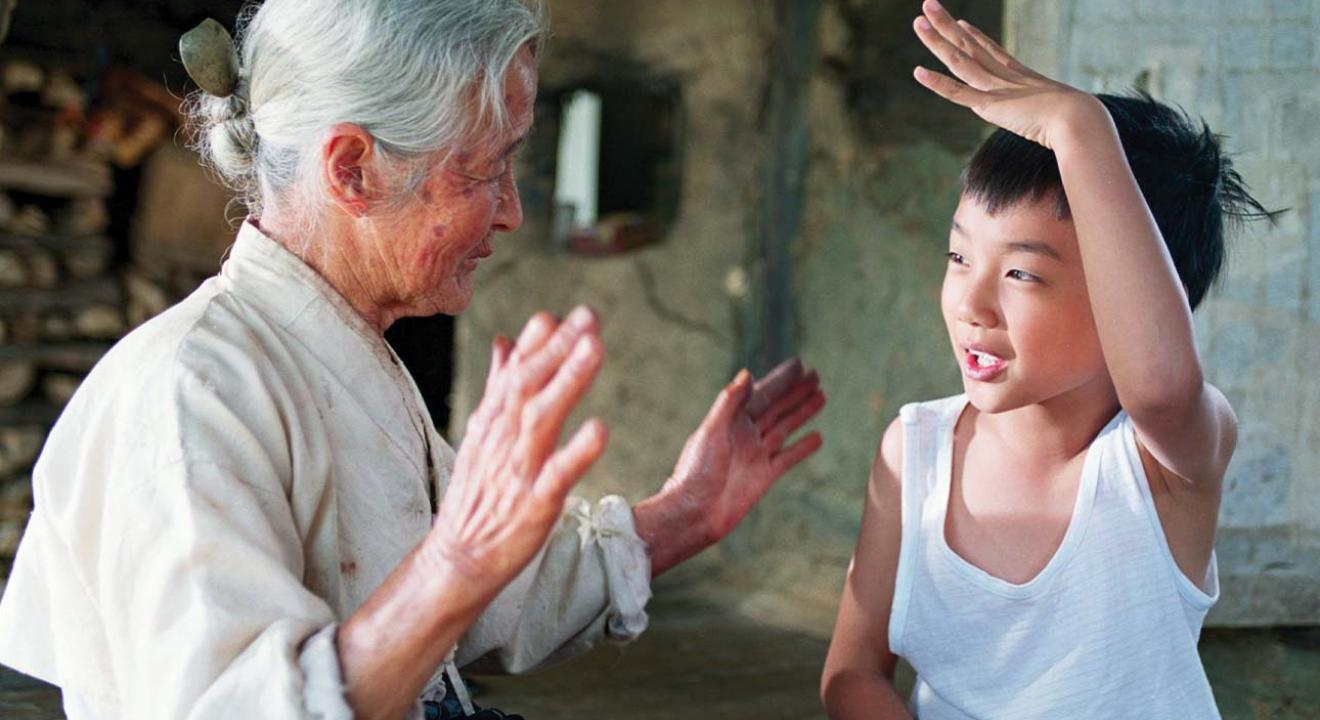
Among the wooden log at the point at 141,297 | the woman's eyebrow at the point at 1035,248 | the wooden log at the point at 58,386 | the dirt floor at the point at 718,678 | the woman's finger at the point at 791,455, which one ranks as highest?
the woman's eyebrow at the point at 1035,248

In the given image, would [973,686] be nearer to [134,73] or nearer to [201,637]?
[201,637]

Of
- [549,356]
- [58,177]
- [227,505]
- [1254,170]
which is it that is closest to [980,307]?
[549,356]

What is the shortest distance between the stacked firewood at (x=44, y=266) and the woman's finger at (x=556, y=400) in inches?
139

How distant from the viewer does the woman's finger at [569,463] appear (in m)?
1.19

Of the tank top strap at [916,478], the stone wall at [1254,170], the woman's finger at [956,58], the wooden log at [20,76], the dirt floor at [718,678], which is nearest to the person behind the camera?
the woman's finger at [956,58]

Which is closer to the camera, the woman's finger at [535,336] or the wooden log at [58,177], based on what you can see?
the woman's finger at [535,336]

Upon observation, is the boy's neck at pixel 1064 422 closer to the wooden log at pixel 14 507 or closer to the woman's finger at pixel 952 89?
the woman's finger at pixel 952 89

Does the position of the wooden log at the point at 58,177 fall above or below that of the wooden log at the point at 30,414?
above

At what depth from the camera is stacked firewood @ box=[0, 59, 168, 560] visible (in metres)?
4.24

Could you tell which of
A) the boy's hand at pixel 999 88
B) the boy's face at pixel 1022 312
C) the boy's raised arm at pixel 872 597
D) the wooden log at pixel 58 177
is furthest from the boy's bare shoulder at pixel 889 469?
the wooden log at pixel 58 177

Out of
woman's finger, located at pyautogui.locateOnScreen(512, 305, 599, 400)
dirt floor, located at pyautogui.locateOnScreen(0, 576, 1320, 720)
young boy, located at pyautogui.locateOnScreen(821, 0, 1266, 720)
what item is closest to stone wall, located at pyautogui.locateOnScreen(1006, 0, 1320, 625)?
dirt floor, located at pyautogui.locateOnScreen(0, 576, 1320, 720)

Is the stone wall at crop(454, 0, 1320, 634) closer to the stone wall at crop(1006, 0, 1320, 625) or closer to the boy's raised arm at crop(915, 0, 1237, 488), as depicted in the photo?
the stone wall at crop(1006, 0, 1320, 625)

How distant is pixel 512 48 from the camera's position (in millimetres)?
1681

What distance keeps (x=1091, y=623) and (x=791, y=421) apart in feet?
1.55
